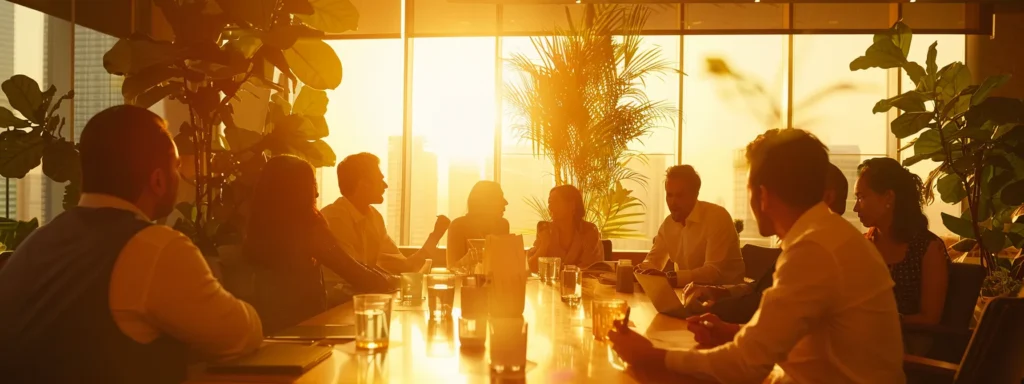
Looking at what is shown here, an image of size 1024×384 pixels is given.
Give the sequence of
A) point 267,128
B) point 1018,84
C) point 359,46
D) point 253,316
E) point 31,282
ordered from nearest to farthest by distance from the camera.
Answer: point 31,282 → point 253,316 → point 267,128 → point 1018,84 → point 359,46

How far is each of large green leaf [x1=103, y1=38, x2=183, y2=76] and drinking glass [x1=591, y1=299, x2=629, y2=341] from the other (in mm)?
2519

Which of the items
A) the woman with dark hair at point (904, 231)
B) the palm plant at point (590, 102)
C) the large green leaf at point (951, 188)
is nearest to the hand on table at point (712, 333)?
the woman with dark hair at point (904, 231)

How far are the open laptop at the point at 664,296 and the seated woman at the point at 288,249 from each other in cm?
123

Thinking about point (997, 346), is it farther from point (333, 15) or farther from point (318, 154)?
point (318, 154)

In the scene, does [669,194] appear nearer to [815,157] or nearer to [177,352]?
[815,157]

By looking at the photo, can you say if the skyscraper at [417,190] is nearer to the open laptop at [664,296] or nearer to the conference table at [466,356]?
the conference table at [466,356]

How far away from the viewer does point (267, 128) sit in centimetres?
535

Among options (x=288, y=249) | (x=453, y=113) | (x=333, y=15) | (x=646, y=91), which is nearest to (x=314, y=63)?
(x=333, y=15)

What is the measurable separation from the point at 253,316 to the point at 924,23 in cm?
831

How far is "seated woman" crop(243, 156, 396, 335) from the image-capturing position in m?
3.10

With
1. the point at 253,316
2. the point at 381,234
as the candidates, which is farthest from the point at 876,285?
the point at 381,234

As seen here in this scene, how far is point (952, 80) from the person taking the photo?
520cm

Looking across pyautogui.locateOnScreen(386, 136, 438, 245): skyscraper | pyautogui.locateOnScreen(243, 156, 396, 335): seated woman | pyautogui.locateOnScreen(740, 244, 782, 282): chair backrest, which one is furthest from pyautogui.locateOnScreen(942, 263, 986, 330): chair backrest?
pyautogui.locateOnScreen(386, 136, 438, 245): skyscraper

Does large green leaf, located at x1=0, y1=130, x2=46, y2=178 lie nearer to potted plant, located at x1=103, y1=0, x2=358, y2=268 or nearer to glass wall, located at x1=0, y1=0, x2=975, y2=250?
potted plant, located at x1=103, y1=0, x2=358, y2=268
